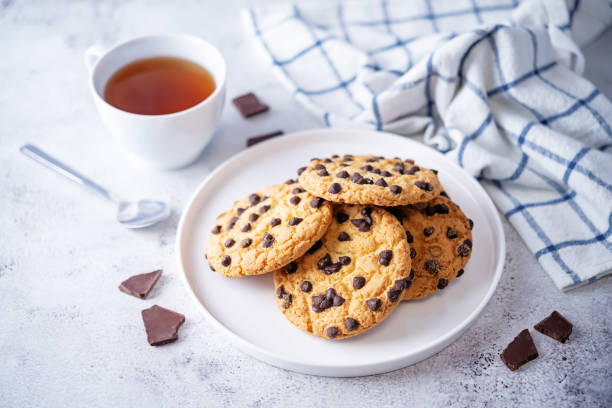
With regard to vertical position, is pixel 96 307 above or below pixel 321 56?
below

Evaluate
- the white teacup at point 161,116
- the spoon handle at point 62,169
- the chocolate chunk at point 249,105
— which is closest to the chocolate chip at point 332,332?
the white teacup at point 161,116

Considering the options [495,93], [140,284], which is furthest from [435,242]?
[140,284]

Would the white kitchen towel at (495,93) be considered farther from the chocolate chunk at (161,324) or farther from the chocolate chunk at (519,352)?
the chocolate chunk at (161,324)

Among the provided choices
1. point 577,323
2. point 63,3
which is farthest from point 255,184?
point 63,3

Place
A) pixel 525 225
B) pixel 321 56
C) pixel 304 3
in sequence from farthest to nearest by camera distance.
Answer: pixel 304 3
pixel 321 56
pixel 525 225

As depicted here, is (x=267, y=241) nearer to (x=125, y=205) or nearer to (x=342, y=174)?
(x=342, y=174)

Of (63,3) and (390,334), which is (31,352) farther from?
(63,3)

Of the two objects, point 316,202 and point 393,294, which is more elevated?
point 316,202
